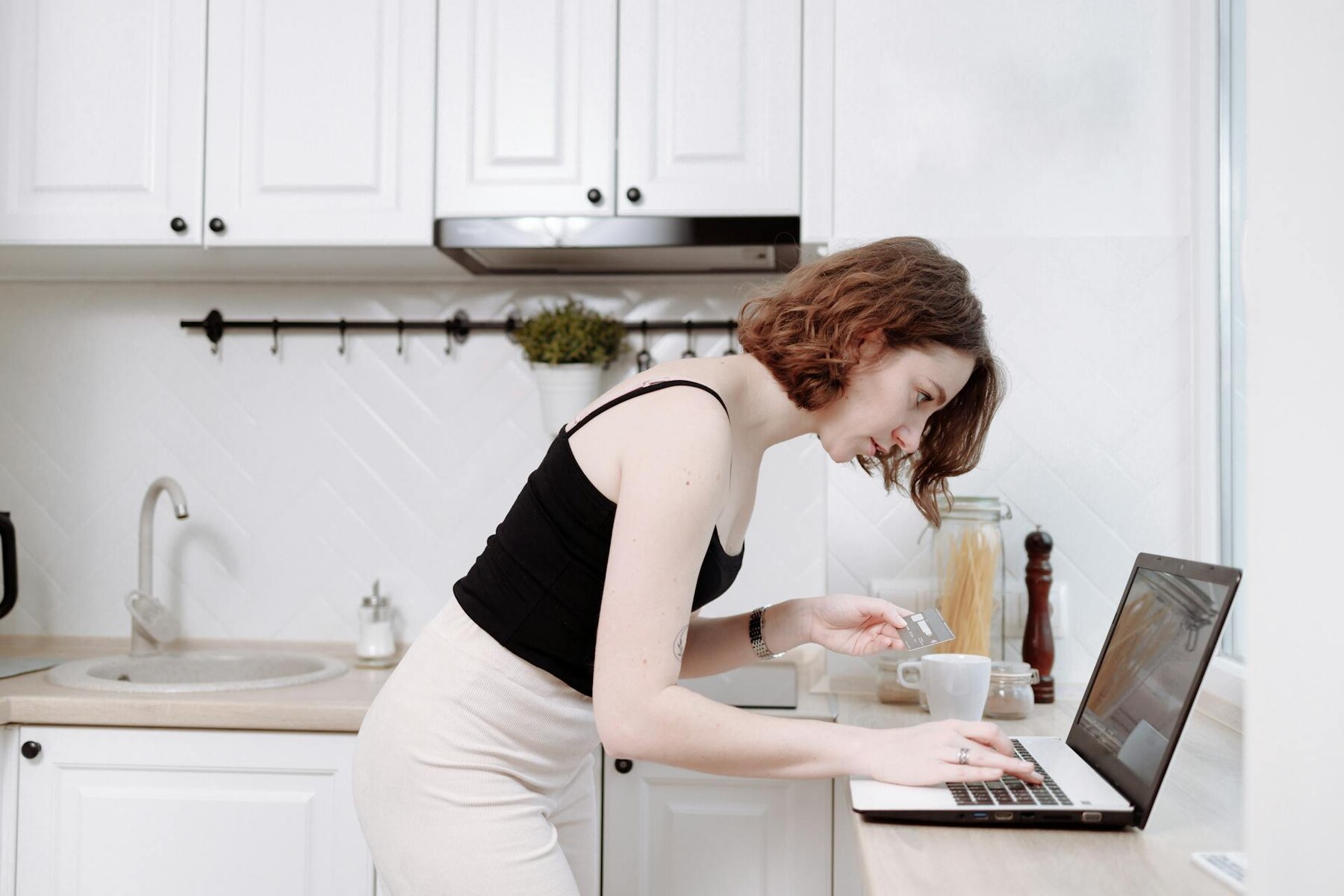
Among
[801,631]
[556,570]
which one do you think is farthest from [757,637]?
[556,570]

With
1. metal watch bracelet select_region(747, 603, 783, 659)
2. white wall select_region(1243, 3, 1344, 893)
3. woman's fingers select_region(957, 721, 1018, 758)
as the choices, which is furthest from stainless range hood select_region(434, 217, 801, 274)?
white wall select_region(1243, 3, 1344, 893)

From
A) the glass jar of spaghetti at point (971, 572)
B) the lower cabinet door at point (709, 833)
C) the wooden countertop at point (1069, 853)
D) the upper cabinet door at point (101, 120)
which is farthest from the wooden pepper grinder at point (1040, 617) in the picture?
the upper cabinet door at point (101, 120)

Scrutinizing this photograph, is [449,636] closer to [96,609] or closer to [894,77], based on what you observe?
[894,77]

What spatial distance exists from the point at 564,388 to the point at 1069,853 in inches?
55.4

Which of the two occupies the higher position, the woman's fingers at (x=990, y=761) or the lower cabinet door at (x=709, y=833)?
the woman's fingers at (x=990, y=761)

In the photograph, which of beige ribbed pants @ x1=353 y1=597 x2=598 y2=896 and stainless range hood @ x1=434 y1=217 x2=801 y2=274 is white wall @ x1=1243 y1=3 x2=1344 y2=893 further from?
stainless range hood @ x1=434 y1=217 x2=801 y2=274

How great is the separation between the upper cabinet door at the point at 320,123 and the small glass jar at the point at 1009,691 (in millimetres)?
1215

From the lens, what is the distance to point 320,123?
6.47 ft

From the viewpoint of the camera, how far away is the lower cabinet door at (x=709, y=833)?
1659 mm

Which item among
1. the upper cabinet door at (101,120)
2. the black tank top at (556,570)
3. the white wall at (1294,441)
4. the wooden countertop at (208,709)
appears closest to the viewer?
the white wall at (1294,441)

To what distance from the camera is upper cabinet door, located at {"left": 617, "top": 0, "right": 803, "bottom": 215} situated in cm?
190

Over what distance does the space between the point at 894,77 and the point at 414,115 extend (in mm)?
860

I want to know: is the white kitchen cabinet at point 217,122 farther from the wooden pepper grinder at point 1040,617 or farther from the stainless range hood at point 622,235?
the wooden pepper grinder at point 1040,617

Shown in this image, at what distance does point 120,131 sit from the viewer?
6.58 ft
